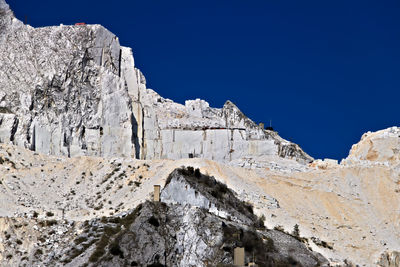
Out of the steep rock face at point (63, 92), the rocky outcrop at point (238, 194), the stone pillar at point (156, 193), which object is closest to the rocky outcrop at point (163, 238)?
the rocky outcrop at point (238, 194)

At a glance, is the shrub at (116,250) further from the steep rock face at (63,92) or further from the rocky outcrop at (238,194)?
the steep rock face at (63,92)

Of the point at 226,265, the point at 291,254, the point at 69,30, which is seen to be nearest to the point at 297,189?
the point at 291,254

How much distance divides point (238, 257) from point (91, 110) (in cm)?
2985

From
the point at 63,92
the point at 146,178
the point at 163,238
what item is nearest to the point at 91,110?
the point at 63,92

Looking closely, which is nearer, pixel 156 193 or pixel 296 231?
pixel 156 193

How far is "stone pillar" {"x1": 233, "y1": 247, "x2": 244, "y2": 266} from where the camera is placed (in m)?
76.4

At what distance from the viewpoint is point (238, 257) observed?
76625 mm

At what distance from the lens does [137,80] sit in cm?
10775

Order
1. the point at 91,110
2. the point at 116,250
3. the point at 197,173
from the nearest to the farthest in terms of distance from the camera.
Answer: the point at 116,250 → the point at 197,173 → the point at 91,110

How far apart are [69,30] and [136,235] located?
3250 centimetres

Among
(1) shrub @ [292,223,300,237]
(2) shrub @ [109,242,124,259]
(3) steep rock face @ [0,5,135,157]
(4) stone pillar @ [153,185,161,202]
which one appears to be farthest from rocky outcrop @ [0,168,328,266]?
(3) steep rock face @ [0,5,135,157]

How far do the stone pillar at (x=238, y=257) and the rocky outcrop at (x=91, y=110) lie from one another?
25462mm

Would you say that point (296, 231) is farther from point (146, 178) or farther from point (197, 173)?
point (146, 178)

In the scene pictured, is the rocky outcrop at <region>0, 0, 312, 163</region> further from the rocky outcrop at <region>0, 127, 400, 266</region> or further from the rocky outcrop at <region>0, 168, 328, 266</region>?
the rocky outcrop at <region>0, 168, 328, 266</region>
